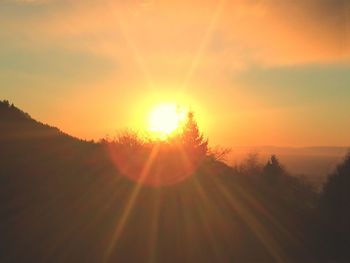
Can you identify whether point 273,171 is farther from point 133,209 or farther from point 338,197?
point 133,209

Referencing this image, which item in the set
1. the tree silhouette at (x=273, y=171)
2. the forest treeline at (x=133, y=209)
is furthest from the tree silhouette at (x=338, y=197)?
the tree silhouette at (x=273, y=171)

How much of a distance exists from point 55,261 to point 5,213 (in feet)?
10.8

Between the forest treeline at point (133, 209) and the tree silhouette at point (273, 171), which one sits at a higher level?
the tree silhouette at point (273, 171)

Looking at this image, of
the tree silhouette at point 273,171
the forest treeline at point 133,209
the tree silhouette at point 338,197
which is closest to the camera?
the forest treeline at point 133,209

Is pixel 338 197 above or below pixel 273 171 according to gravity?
below

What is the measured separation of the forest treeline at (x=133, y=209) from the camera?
17844mm

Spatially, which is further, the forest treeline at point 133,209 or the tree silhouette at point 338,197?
the tree silhouette at point 338,197

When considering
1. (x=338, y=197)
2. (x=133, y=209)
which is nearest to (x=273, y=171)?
(x=338, y=197)

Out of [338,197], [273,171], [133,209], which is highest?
[273,171]

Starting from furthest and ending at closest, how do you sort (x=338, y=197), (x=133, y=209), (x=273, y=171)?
(x=273, y=171), (x=338, y=197), (x=133, y=209)

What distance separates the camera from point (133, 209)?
2062cm

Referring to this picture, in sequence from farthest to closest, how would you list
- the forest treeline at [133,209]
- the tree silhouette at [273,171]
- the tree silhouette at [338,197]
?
1. the tree silhouette at [273,171]
2. the tree silhouette at [338,197]
3. the forest treeline at [133,209]

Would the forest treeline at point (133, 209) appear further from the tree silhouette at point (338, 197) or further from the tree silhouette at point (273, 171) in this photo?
the tree silhouette at point (273, 171)

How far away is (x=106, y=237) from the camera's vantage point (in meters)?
18.3
